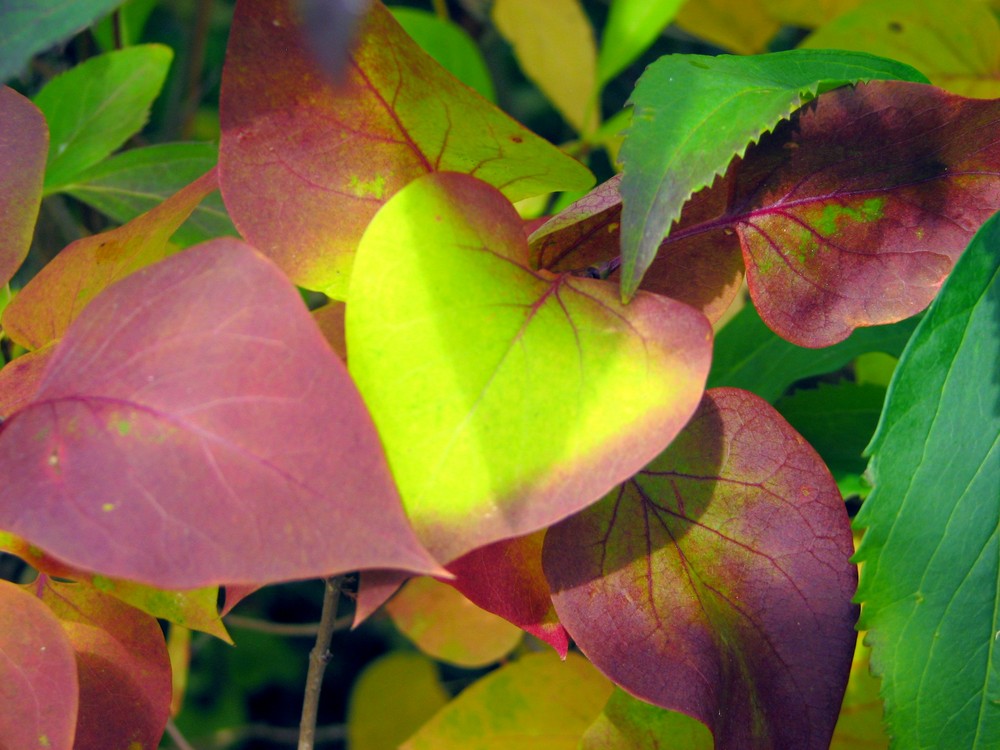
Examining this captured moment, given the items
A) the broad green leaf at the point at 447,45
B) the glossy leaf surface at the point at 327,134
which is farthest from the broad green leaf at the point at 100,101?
the glossy leaf surface at the point at 327,134

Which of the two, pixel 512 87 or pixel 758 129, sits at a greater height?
pixel 758 129

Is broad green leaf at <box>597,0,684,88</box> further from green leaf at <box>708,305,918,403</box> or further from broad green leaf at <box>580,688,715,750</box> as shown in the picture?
A: broad green leaf at <box>580,688,715,750</box>

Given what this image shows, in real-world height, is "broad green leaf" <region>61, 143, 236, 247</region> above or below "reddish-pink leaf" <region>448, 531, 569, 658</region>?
above

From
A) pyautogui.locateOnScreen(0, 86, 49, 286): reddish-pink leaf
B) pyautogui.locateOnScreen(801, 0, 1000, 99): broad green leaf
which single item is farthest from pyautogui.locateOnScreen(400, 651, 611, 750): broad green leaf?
pyautogui.locateOnScreen(801, 0, 1000, 99): broad green leaf

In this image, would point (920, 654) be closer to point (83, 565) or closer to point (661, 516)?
point (661, 516)

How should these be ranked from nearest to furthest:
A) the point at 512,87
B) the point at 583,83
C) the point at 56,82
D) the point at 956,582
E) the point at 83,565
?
the point at 83,565
the point at 956,582
the point at 56,82
the point at 583,83
the point at 512,87

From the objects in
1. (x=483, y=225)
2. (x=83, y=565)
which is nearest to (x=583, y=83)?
(x=483, y=225)

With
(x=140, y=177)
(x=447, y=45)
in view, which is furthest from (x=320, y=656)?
(x=447, y=45)
